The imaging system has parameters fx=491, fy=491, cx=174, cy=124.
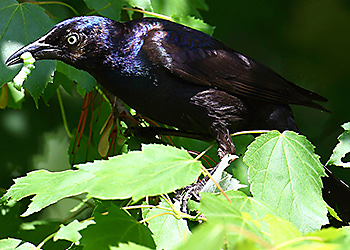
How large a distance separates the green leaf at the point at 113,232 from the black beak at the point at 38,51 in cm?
85

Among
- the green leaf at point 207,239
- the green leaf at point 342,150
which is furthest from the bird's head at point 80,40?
the green leaf at point 207,239

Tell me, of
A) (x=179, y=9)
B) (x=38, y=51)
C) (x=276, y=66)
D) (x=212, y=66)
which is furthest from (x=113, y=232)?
(x=276, y=66)

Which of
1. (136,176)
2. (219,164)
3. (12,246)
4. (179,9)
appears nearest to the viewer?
(136,176)

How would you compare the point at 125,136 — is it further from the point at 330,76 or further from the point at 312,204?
the point at 330,76

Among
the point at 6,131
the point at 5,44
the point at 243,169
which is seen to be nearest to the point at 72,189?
the point at 5,44

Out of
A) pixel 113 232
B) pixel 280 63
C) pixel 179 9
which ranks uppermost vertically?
pixel 179 9

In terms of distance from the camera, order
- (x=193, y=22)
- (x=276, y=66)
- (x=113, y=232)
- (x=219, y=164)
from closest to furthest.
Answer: (x=113, y=232)
(x=219, y=164)
(x=193, y=22)
(x=276, y=66)

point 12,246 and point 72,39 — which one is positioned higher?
point 72,39

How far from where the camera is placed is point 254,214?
1.29m

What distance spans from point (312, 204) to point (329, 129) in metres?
1.92

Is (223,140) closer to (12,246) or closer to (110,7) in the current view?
(110,7)

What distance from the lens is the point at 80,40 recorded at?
211 cm

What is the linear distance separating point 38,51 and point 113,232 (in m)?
0.96

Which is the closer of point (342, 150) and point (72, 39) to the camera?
point (342, 150)
